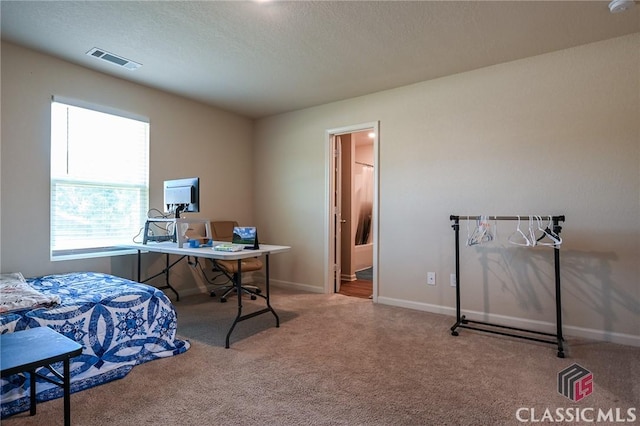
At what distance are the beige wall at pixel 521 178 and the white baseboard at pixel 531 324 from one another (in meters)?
0.01

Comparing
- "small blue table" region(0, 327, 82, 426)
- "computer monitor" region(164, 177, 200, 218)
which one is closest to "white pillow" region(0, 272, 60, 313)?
"small blue table" region(0, 327, 82, 426)

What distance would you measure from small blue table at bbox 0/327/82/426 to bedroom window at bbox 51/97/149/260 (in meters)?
1.97

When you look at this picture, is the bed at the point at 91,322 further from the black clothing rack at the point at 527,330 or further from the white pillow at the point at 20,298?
the black clothing rack at the point at 527,330

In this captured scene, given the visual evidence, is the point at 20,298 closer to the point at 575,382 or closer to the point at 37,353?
the point at 37,353

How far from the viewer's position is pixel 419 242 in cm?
365

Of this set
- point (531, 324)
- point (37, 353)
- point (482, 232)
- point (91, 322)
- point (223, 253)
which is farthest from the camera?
point (531, 324)

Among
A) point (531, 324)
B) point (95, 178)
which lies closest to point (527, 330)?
point (531, 324)

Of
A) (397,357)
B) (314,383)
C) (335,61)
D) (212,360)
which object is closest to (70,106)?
(335,61)

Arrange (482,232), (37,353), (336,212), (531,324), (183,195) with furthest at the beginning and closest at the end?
(336,212), (183,195), (531,324), (482,232), (37,353)

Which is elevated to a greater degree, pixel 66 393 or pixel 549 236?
pixel 549 236

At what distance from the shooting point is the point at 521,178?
10.1ft

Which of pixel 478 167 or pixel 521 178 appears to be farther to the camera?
pixel 478 167

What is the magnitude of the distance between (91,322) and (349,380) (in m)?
1.72

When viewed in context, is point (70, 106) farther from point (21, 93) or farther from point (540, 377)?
point (540, 377)
